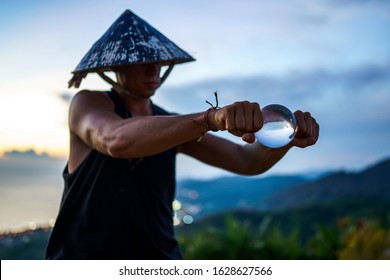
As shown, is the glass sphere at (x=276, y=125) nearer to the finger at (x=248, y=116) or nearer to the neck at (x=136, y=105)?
the finger at (x=248, y=116)

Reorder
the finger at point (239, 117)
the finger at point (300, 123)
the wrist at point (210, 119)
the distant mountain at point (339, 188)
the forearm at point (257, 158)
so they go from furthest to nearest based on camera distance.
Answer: the distant mountain at point (339, 188) → the forearm at point (257, 158) → the finger at point (300, 123) → the wrist at point (210, 119) → the finger at point (239, 117)

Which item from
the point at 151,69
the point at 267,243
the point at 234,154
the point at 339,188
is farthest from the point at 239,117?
the point at 339,188

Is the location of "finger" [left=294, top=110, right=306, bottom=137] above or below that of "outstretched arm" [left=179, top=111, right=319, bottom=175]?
above

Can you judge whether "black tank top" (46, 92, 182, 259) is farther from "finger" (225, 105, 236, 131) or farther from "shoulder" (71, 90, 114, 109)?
"finger" (225, 105, 236, 131)

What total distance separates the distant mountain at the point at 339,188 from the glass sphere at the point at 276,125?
453 inches

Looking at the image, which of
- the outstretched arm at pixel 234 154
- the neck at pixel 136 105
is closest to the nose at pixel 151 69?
the neck at pixel 136 105

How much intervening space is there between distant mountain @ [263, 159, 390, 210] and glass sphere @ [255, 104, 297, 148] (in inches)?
453

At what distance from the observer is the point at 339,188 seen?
15.3 meters

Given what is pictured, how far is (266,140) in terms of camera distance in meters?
1.74

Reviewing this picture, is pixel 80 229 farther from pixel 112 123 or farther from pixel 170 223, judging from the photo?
pixel 112 123

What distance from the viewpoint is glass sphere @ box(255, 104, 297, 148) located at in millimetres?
1701

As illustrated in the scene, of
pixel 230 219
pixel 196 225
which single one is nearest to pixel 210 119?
pixel 230 219

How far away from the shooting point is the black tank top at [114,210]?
251 cm

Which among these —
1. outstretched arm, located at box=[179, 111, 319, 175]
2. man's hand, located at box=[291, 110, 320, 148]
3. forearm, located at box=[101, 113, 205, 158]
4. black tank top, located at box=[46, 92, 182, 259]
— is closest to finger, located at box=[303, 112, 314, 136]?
man's hand, located at box=[291, 110, 320, 148]
